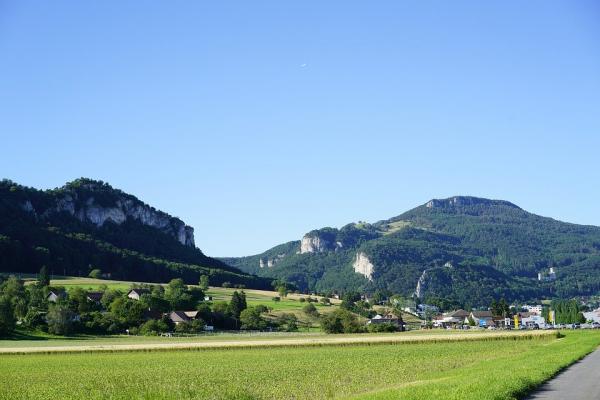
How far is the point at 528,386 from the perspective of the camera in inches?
1286

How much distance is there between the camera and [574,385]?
3356 centimetres

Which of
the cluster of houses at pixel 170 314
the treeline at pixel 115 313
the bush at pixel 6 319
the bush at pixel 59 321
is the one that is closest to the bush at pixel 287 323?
the treeline at pixel 115 313

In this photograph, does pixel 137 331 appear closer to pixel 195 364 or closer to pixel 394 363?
pixel 195 364

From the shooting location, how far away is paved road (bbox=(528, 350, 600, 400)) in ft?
97.8

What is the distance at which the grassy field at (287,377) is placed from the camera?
33.1m

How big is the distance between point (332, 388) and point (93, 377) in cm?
1783

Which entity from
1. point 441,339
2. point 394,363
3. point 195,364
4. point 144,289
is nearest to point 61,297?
point 144,289

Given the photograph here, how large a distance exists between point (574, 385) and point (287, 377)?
1603 cm

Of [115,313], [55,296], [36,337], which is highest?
[55,296]

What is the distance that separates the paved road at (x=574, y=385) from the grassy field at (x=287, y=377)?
0.75 metres

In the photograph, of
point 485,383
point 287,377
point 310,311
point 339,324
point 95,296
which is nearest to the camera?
point 485,383

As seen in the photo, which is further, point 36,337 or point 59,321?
point 59,321

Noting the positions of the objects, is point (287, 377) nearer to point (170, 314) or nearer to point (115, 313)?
point (115, 313)

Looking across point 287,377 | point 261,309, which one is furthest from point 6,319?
point 287,377
